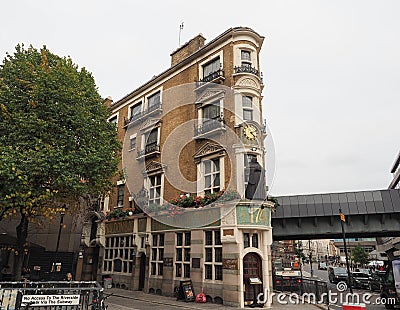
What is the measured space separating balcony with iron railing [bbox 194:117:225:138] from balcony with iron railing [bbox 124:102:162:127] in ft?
16.8

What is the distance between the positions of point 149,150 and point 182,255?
29.9ft

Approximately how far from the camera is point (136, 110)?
2922cm

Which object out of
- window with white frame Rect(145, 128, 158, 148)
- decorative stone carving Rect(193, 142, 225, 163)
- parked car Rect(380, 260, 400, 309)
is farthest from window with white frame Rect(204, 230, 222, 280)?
window with white frame Rect(145, 128, 158, 148)

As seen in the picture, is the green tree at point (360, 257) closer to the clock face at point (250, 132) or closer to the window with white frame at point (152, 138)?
the window with white frame at point (152, 138)

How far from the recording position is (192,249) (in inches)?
739

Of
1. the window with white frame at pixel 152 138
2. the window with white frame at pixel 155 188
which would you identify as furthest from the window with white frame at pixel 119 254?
the window with white frame at pixel 152 138

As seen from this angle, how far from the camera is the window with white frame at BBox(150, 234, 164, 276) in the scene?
834 inches

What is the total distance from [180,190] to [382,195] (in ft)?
52.0

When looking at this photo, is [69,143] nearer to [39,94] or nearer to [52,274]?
[39,94]

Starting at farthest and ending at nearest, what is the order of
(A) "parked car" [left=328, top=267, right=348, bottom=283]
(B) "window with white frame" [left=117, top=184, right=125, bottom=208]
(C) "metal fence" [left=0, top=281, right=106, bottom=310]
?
1. (A) "parked car" [left=328, top=267, right=348, bottom=283]
2. (B) "window with white frame" [left=117, top=184, right=125, bottom=208]
3. (C) "metal fence" [left=0, top=281, right=106, bottom=310]

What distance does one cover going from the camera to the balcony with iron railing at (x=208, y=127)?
64.6ft

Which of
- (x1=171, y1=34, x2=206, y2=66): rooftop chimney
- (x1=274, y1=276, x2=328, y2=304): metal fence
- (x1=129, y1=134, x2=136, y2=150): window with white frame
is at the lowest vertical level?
(x1=274, y1=276, x2=328, y2=304): metal fence

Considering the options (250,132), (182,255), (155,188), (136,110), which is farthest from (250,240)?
(136,110)

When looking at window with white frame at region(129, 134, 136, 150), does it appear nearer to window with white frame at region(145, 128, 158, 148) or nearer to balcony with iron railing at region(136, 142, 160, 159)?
balcony with iron railing at region(136, 142, 160, 159)
